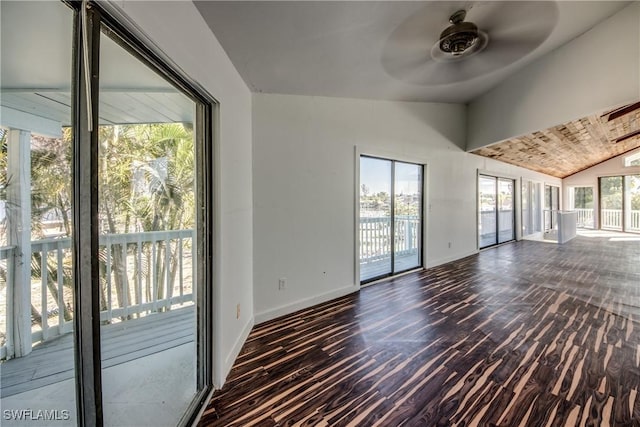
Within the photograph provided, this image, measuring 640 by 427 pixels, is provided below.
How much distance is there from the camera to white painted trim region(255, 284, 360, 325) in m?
2.66

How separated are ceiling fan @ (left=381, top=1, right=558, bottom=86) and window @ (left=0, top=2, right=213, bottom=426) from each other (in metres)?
1.91

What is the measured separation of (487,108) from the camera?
4.54 m

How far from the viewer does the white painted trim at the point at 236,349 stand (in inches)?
71.1

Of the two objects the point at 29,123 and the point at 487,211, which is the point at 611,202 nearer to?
the point at 487,211

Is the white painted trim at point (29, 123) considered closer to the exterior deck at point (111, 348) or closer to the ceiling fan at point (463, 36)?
the exterior deck at point (111, 348)

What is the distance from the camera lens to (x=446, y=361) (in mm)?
1974

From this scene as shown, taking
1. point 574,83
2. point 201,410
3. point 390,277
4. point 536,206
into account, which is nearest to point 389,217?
point 390,277

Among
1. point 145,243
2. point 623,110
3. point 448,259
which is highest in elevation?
point 623,110

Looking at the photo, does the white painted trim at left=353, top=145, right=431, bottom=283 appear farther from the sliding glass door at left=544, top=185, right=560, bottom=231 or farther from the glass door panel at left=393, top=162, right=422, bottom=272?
the sliding glass door at left=544, top=185, right=560, bottom=231

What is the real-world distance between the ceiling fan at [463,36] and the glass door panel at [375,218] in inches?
50.2

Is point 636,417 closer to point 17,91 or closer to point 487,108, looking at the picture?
point 17,91

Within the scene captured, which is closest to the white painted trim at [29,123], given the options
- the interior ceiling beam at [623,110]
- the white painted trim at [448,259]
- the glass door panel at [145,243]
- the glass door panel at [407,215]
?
the glass door panel at [145,243]

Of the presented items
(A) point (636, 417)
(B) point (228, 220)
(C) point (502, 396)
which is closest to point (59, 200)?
(B) point (228, 220)

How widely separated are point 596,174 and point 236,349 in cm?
1374
